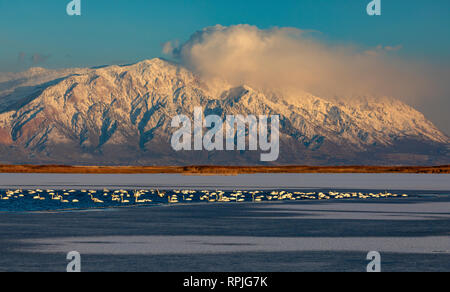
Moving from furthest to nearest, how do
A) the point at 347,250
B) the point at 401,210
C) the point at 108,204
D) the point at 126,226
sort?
the point at 108,204 < the point at 401,210 < the point at 126,226 < the point at 347,250

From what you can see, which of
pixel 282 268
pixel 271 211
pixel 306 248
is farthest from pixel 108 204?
pixel 282 268

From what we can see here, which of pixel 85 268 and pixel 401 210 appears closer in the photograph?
pixel 85 268

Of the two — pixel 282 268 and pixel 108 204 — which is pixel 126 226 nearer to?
pixel 282 268

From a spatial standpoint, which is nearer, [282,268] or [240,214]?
[282,268]
